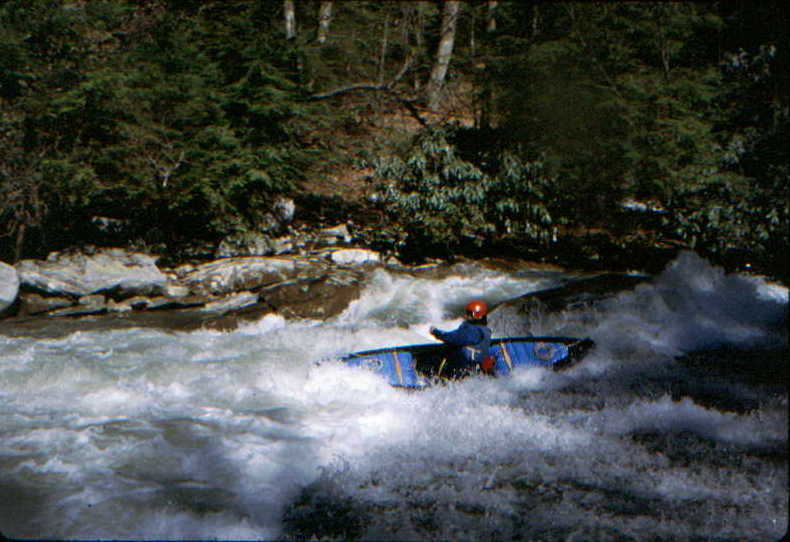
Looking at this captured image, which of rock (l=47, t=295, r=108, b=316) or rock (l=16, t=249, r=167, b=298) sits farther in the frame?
rock (l=16, t=249, r=167, b=298)

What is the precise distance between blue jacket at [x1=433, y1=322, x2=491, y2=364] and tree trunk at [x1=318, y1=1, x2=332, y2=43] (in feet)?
31.6

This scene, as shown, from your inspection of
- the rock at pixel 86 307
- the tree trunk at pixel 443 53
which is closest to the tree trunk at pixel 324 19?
the tree trunk at pixel 443 53

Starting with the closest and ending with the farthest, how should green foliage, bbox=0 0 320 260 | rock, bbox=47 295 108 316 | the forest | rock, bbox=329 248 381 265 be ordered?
the forest, rock, bbox=47 295 108 316, green foliage, bbox=0 0 320 260, rock, bbox=329 248 381 265

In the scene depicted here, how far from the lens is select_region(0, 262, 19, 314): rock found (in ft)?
30.1

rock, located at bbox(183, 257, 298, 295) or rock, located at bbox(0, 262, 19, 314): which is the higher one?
rock, located at bbox(0, 262, 19, 314)

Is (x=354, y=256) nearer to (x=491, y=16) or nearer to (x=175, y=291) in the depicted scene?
(x=175, y=291)

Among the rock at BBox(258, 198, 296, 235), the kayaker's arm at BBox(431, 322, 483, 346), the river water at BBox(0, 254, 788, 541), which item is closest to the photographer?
the river water at BBox(0, 254, 788, 541)

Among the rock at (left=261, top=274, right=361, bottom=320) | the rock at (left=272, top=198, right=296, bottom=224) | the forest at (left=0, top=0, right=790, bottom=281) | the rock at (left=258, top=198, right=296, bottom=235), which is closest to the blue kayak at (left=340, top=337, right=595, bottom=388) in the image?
the rock at (left=261, top=274, right=361, bottom=320)

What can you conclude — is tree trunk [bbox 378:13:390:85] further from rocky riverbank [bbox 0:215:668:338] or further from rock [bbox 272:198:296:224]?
rocky riverbank [bbox 0:215:668:338]

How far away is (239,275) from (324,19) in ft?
20.4

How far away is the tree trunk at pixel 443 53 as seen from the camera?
14.5 m

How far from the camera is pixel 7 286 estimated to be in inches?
367

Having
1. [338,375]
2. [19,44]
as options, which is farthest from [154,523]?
[19,44]

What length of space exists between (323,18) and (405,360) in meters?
9.69
